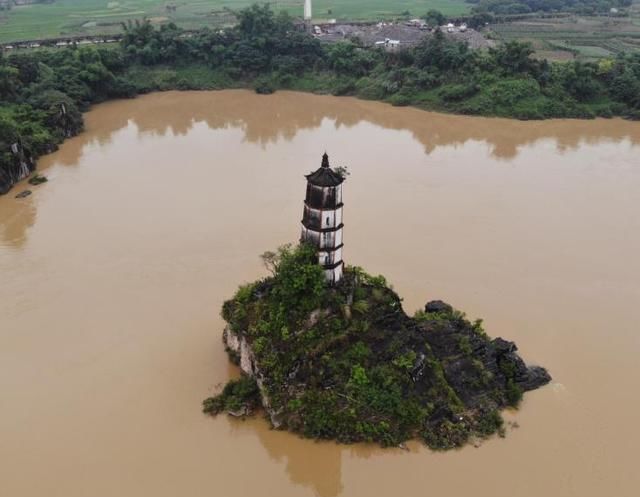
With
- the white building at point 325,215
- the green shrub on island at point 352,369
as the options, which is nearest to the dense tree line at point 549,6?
the green shrub on island at point 352,369

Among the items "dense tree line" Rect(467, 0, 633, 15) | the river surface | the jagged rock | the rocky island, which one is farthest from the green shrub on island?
"dense tree line" Rect(467, 0, 633, 15)

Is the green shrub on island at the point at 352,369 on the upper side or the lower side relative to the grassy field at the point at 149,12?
lower

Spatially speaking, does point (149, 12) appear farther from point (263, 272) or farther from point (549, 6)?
point (263, 272)

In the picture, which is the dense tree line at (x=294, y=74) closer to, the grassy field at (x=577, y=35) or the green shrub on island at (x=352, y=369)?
the grassy field at (x=577, y=35)

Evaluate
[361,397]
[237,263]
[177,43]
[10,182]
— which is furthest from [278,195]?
[177,43]

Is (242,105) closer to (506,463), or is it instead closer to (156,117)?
(156,117)

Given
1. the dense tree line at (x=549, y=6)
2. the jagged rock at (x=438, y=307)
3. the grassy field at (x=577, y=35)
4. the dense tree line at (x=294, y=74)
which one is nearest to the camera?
the jagged rock at (x=438, y=307)
